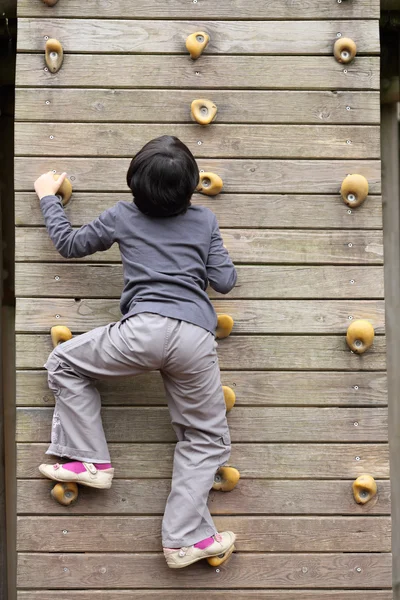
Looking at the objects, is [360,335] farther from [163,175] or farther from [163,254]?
[163,175]

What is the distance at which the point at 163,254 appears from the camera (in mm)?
3100

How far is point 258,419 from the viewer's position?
3.36 meters

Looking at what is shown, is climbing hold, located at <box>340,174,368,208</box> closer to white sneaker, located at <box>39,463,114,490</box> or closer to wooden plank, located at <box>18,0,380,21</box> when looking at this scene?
wooden plank, located at <box>18,0,380,21</box>

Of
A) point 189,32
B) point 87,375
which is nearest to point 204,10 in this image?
Result: point 189,32

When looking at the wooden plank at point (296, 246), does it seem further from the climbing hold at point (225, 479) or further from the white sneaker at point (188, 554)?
the white sneaker at point (188, 554)

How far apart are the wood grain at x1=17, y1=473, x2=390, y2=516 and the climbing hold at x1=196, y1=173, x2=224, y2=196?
1102 mm

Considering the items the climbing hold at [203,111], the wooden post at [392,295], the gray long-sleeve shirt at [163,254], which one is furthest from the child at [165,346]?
the wooden post at [392,295]

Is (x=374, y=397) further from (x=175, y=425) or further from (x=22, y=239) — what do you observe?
(x=22, y=239)

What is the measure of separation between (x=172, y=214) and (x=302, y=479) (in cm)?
112

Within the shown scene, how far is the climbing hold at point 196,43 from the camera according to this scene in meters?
3.38

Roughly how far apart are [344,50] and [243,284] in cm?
100

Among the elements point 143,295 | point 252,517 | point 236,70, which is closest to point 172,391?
point 143,295

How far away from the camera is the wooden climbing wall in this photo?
130 inches

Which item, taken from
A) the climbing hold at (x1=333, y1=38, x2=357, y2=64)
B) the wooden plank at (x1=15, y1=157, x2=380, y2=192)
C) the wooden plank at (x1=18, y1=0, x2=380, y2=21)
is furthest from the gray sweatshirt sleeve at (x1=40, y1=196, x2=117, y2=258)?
the climbing hold at (x1=333, y1=38, x2=357, y2=64)
